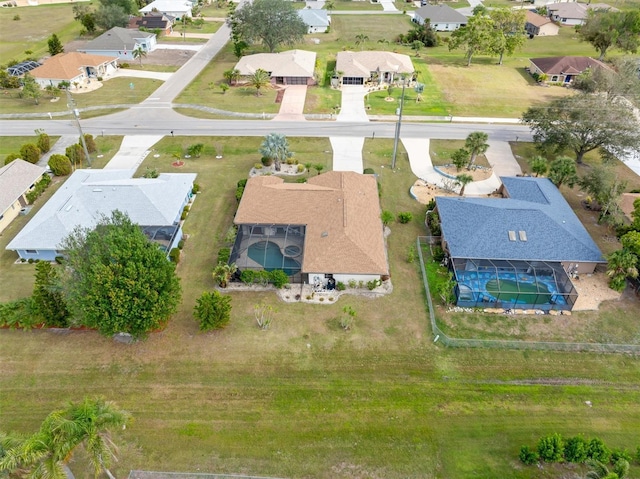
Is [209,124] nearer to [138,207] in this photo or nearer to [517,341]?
[138,207]

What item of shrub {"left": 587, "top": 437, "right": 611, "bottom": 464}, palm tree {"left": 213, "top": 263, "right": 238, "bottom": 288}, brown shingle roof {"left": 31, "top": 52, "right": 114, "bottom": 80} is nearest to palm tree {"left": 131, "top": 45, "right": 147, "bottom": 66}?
brown shingle roof {"left": 31, "top": 52, "right": 114, "bottom": 80}

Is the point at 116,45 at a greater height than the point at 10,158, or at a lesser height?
greater

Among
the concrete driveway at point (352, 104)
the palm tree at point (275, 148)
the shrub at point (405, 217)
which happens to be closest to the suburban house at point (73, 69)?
the concrete driveway at point (352, 104)

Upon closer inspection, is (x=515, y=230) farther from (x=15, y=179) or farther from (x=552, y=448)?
(x=15, y=179)

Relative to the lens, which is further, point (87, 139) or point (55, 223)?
point (87, 139)

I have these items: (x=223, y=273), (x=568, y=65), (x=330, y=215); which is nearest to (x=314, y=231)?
(x=330, y=215)

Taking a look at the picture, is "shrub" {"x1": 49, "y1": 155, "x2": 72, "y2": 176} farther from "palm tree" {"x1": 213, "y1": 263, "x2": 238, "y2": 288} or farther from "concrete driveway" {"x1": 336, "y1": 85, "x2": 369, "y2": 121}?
"concrete driveway" {"x1": 336, "y1": 85, "x2": 369, "y2": 121}

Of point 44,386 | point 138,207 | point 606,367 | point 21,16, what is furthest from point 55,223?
point 21,16
